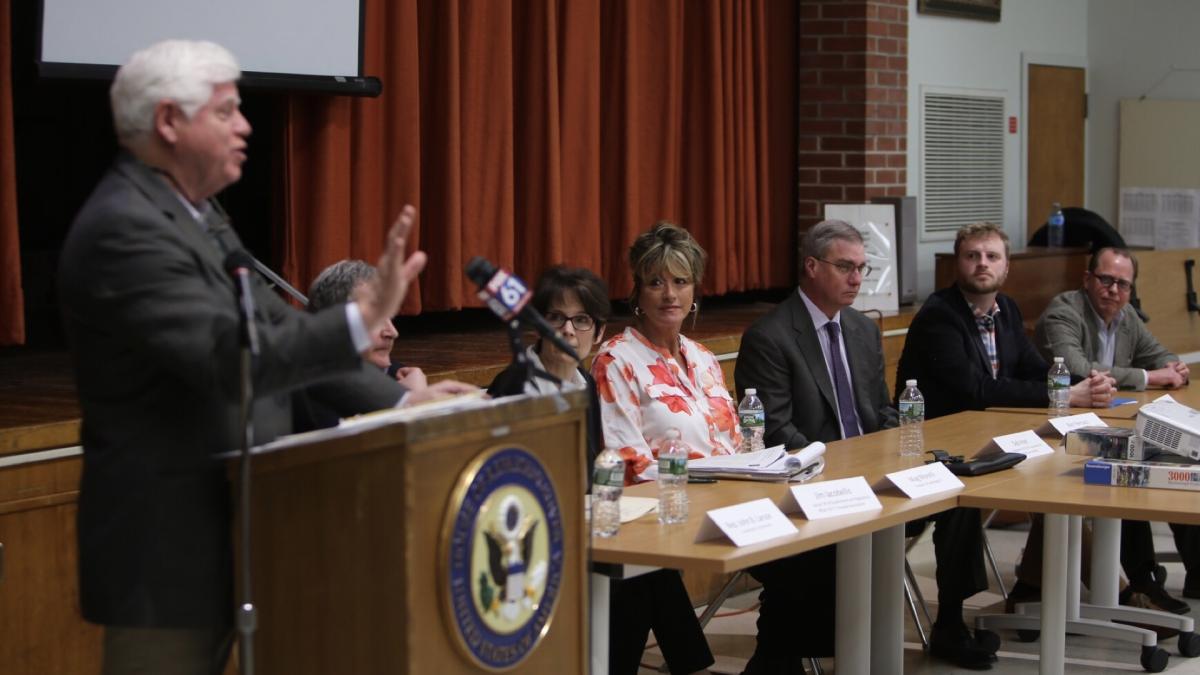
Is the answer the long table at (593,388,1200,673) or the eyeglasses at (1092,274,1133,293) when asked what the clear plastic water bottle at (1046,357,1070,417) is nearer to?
the long table at (593,388,1200,673)

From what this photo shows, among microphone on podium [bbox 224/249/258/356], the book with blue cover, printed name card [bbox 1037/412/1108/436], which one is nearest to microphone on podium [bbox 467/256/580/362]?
microphone on podium [bbox 224/249/258/356]

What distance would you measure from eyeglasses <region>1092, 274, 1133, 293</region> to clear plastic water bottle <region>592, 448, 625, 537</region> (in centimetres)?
308

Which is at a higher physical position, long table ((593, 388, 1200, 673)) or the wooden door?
the wooden door

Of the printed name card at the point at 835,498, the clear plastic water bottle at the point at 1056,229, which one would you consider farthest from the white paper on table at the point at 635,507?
the clear plastic water bottle at the point at 1056,229

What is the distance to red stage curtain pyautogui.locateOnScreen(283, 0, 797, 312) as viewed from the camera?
5098 millimetres

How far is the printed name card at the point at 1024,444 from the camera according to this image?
12.7 feet

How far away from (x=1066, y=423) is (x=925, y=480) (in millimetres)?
1043

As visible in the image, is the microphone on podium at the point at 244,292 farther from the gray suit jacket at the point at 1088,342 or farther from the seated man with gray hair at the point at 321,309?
the gray suit jacket at the point at 1088,342

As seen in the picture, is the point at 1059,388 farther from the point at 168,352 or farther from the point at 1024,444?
the point at 168,352

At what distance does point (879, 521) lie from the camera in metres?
3.06

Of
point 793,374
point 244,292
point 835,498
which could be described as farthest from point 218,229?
point 793,374

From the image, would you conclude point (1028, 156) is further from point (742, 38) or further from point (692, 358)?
point (692, 358)

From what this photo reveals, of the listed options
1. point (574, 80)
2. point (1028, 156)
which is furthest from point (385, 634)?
point (1028, 156)

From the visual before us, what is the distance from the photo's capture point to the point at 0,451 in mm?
3299
